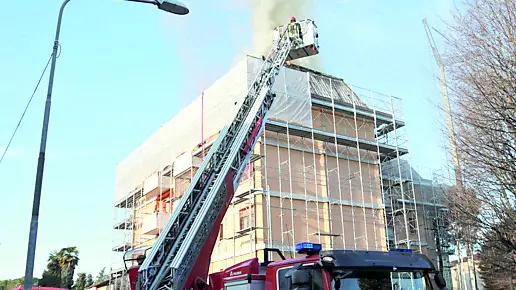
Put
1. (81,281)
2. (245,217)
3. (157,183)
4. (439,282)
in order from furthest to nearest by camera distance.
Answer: (81,281) < (157,183) < (245,217) < (439,282)

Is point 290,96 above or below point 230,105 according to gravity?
above

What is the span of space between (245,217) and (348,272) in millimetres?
14575

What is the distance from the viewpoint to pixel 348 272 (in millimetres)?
5914

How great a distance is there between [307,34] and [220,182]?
605 centimetres

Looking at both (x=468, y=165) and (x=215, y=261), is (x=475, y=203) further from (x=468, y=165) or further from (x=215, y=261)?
(x=215, y=261)

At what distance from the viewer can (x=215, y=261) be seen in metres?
21.3

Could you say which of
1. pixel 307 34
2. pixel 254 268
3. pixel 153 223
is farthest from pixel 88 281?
pixel 254 268

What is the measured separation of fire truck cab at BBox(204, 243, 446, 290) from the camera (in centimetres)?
582

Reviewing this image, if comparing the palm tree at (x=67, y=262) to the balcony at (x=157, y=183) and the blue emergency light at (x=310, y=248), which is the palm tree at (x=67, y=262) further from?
the blue emergency light at (x=310, y=248)

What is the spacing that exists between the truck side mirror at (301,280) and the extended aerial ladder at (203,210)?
2990 mm

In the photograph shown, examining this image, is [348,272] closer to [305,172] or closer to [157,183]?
[305,172]

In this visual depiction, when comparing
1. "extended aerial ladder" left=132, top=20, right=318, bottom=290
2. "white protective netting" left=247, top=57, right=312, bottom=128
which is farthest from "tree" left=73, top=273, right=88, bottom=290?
"extended aerial ladder" left=132, top=20, right=318, bottom=290

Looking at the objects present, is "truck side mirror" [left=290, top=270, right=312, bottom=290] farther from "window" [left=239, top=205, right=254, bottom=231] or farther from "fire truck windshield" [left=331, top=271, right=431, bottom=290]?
"window" [left=239, top=205, right=254, bottom=231]

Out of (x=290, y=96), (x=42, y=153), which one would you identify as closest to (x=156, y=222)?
(x=290, y=96)
